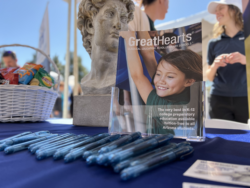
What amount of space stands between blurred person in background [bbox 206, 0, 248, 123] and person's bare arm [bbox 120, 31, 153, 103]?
1.96 meters

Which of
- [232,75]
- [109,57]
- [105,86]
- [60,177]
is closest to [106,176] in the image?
[60,177]

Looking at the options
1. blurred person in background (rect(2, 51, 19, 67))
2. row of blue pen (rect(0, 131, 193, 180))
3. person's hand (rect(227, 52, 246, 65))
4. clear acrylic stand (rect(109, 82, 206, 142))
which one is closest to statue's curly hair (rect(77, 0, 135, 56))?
clear acrylic stand (rect(109, 82, 206, 142))

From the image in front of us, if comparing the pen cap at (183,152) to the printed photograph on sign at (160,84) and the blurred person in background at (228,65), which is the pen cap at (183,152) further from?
the blurred person in background at (228,65)

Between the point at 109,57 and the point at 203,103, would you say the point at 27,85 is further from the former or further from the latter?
the point at 203,103

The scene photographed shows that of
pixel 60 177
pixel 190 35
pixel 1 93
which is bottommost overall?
pixel 60 177

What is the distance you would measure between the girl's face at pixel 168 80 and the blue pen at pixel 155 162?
0.25 metres

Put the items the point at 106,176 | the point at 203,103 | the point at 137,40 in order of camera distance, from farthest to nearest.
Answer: the point at 137,40, the point at 203,103, the point at 106,176

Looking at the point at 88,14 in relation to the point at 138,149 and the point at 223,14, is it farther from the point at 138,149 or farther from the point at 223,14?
the point at 223,14

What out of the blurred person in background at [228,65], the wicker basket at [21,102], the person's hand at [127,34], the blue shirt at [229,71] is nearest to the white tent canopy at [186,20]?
the blurred person in background at [228,65]

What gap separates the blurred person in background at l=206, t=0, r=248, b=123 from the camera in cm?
229

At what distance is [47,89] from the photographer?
1.17 metres

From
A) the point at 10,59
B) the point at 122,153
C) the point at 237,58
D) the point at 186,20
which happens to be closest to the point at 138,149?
A: the point at 122,153

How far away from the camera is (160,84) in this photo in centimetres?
63

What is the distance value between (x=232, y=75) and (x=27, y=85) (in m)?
2.36
